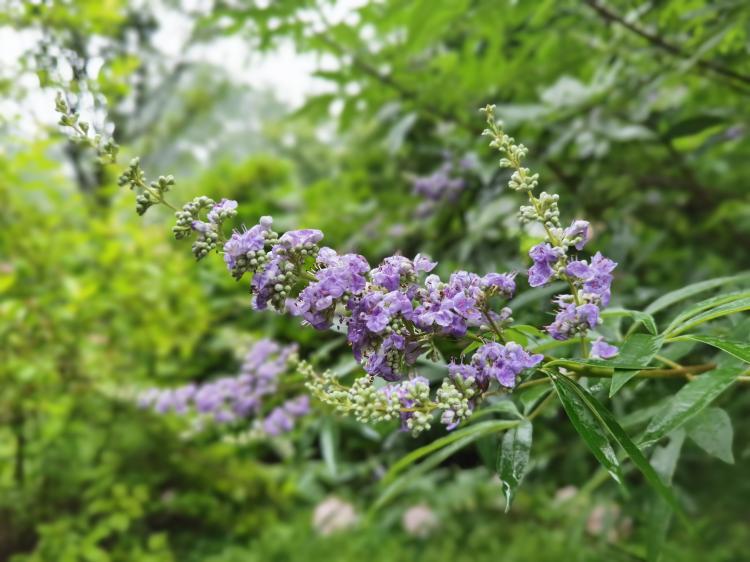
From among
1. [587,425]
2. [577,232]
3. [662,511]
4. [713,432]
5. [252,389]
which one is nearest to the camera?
[587,425]

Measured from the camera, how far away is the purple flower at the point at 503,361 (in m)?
1.00

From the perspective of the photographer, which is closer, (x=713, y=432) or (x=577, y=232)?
(x=577, y=232)

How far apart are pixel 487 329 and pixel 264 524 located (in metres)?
Answer: 3.81

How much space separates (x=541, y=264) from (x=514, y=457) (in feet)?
1.08

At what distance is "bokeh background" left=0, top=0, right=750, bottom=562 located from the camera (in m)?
2.46

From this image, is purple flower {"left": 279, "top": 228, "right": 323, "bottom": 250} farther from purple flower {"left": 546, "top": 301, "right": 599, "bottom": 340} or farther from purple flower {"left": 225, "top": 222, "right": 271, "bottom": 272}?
purple flower {"left": 546, "top": 301, "right": 599, "bottom": 340}

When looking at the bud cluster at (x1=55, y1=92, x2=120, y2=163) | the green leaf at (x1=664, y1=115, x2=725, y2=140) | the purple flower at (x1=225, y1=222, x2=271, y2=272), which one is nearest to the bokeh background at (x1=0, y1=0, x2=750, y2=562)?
the green leaf at (x1=664, y1=115, x2=725, y2=140)

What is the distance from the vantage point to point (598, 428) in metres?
1.00

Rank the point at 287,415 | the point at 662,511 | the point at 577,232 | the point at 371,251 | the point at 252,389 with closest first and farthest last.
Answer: the point at 577,232 → the point at 662,511 → the point at 252,389 → the point at 287,415 → the point at 371,251

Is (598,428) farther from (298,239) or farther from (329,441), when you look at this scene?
(329,441)

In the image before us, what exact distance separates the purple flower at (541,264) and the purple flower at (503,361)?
11cm

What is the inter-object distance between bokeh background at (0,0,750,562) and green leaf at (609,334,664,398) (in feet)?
2.47

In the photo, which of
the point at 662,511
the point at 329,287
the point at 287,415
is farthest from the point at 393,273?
the point at 287,415

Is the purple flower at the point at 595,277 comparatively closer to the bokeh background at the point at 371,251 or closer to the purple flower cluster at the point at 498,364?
the purple flower cluster at the point at 498,364
